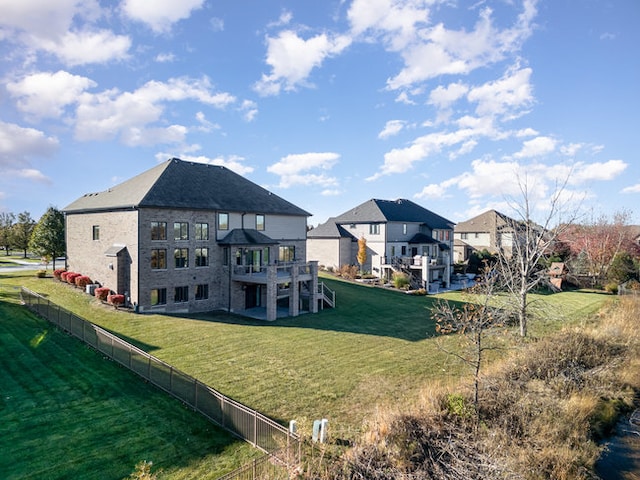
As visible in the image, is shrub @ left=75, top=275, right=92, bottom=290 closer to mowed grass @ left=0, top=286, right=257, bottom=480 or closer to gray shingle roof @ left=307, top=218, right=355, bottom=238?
mowed grass @ left=0, top=286, right=257, bottom=480

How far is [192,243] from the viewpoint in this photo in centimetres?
2739

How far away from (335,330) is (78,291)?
20857 mm

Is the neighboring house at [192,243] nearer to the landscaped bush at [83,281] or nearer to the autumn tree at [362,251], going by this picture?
the landscaped bush at [83,281]

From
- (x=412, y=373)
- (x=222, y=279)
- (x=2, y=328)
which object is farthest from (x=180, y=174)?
(x=412, y=373)

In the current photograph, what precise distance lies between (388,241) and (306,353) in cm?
2763

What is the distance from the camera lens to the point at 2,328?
67.4ft

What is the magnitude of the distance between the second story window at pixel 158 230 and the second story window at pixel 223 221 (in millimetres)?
4164

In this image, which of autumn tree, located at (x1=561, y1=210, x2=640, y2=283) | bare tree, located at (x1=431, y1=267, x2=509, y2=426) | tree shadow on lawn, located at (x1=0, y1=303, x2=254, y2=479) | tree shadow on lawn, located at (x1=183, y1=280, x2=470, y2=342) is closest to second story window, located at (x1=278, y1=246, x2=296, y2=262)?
tree shadow on lawn, located at (x1=183, y1=280, x2=470, y2=342)

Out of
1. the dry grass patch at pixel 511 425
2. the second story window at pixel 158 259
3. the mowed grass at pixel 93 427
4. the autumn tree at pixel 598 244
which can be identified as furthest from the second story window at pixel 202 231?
the autumn tree at pixel 598 244

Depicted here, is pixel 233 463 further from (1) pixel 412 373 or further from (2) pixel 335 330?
(2) pixel 335 330

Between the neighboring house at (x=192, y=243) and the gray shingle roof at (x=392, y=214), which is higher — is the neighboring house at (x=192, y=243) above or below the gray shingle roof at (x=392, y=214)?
below

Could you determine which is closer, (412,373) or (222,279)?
(412,373)

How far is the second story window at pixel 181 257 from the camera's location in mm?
26656

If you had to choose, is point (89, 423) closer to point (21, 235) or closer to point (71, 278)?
point (71, 278)
